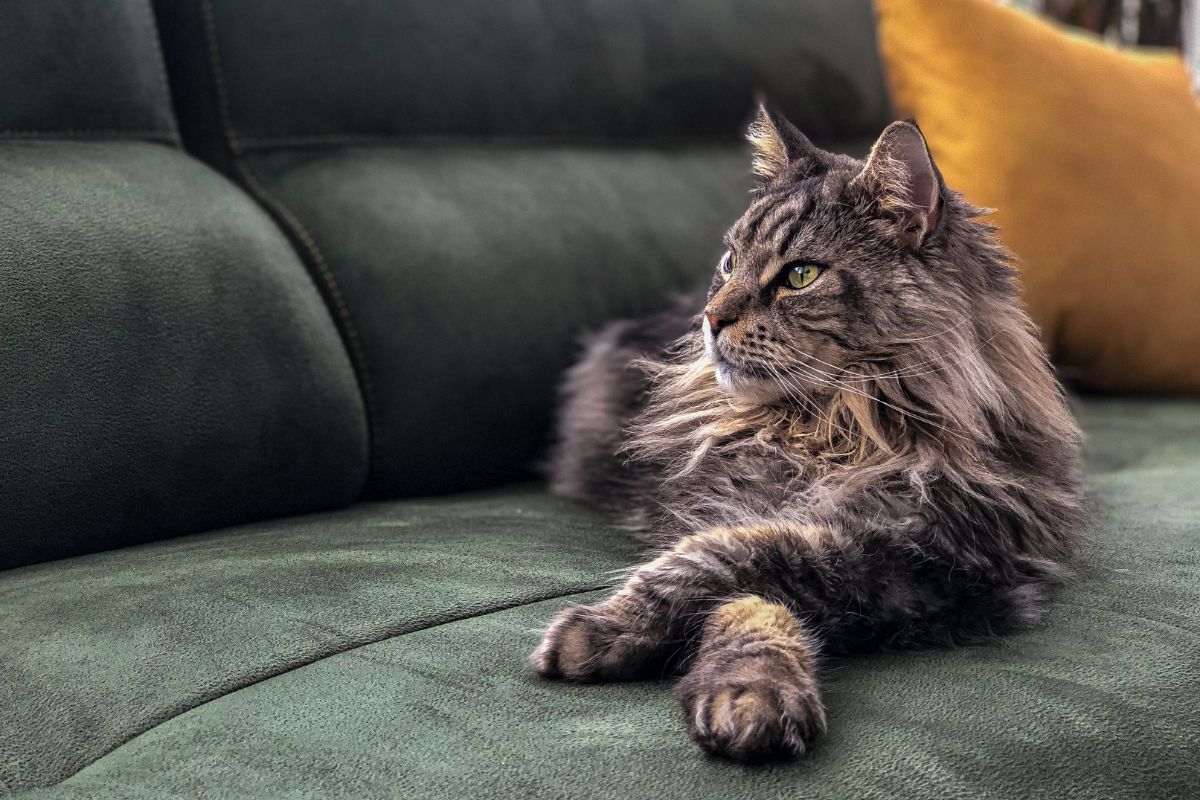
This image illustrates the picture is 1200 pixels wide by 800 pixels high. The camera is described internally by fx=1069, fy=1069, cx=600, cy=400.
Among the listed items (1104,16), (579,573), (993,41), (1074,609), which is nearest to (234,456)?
(579,573)

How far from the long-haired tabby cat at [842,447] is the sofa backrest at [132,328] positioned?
50 cm

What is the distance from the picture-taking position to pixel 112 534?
1333 mm

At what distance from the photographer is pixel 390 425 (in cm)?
167

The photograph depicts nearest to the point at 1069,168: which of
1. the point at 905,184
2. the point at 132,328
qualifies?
the point at 905,184

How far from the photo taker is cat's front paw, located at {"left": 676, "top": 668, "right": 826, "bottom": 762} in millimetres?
815

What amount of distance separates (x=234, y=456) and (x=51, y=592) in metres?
0.34

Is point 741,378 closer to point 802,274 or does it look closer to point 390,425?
point 802,274

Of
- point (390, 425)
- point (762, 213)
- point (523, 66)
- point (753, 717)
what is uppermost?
point (523, 66)

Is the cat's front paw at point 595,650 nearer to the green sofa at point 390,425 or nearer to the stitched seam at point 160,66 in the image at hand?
the green sofa at point 390,425

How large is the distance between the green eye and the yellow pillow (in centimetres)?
93

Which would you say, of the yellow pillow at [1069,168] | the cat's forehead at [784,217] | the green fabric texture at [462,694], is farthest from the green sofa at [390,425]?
the cat's forehead at [784,217]

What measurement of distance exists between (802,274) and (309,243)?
32.1 inches

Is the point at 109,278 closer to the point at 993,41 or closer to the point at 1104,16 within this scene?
the point at 993,41

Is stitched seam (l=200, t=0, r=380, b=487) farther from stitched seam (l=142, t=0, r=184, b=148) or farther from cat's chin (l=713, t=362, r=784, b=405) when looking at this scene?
cat's chin (l=713, t=362, r=784, b=405)
